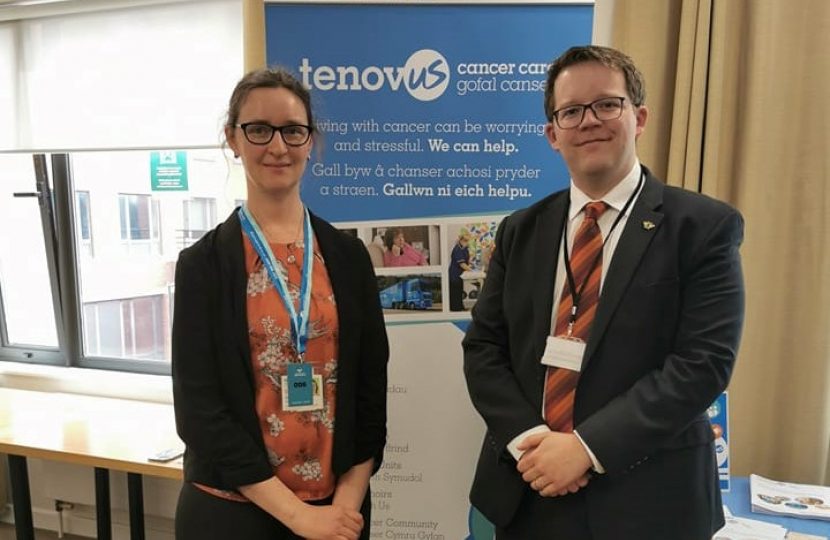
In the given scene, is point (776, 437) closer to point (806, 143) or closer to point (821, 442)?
point (821, 442)

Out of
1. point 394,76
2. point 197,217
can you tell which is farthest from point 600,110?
point 197,217

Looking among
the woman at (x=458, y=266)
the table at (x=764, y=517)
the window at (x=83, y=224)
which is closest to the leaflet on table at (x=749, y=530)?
the table at (x=764, y=517)

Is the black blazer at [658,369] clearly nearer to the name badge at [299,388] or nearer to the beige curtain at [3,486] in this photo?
the name badge at [299,388]

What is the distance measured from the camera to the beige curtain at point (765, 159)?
82.7 inches

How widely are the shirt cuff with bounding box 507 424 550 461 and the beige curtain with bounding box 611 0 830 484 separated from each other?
135 cm

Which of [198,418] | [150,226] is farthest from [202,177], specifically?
[198,418]

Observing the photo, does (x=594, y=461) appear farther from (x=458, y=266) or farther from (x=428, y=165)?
(x=428, y=165)

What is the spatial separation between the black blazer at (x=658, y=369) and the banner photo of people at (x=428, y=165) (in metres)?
0.80

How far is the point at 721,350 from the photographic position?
3.87ft

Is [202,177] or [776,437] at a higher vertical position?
[202,177]

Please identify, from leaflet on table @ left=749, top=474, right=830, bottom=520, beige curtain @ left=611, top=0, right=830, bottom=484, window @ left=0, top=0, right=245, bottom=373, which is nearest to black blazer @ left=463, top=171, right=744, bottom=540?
leaflet on table @ left=749, top=474, right=830, bottom=520

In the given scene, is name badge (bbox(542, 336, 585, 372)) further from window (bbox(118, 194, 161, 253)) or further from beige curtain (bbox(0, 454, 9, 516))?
beige curtain (bbox(0, 454, 9, 516))

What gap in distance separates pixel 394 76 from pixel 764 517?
1814mm

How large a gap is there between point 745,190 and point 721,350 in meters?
1.22
